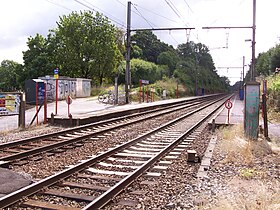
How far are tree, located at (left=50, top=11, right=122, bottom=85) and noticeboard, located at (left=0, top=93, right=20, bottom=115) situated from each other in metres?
33.4

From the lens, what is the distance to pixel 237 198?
4.89 meters

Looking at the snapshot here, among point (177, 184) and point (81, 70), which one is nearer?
point (177, 184)

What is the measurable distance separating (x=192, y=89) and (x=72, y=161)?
205 feet

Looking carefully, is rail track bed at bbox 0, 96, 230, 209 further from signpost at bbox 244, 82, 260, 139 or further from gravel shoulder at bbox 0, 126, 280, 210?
signpost at bbox 244, 82, 260, 139

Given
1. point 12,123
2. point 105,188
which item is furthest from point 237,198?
point 12,123

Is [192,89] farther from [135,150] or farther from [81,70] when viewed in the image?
[135,150]

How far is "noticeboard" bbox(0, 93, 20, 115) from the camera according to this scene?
42.8ft

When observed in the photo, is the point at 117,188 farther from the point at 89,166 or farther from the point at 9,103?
the point at 9,103

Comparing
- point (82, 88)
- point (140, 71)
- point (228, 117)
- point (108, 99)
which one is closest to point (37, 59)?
point (140, 71)

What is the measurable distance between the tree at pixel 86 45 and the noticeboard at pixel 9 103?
33.4 metres

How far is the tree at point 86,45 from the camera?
153 ft

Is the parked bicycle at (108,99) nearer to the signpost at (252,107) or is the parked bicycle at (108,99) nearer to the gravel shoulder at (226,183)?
the signpost at (252,107)

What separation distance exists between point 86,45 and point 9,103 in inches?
1326

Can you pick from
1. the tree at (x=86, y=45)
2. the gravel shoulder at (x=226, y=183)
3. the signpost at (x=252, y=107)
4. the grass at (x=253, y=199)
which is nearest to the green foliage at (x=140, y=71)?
the tree at (x=86, y=45)
